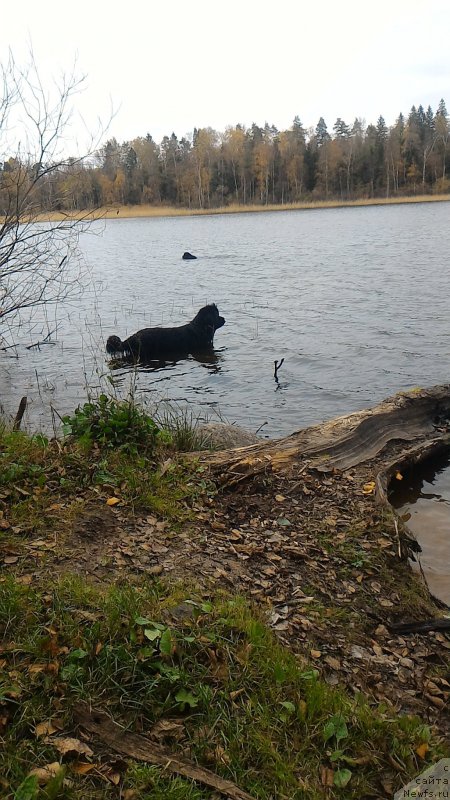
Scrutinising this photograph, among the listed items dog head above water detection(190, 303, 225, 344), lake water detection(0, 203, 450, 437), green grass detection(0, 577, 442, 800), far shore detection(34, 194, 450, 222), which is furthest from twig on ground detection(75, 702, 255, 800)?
far shore detection(34, 194, 450, 222)

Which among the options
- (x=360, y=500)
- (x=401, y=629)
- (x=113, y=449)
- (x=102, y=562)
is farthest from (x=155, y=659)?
(x=360, y=500)

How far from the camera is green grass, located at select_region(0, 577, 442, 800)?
246cm

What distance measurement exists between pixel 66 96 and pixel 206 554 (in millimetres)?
4559

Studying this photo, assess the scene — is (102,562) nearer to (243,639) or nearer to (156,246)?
(243,639)

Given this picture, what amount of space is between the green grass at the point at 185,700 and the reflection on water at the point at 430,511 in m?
2.23

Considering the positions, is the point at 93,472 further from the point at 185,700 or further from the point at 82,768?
the point at 82,768

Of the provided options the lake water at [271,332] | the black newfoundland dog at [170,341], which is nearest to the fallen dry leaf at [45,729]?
the lake water at [271,332]

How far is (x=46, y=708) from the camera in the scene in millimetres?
2607

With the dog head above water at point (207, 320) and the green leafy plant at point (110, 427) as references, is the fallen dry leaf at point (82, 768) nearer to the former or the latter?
the green leafy plant at point (110, 427)

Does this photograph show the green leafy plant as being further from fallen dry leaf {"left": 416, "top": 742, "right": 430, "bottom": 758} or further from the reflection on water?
fallen dry leaf {"left": 416, "top": 742, "right": 430, "bottom": 758}

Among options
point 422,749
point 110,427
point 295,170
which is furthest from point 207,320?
point 295,170

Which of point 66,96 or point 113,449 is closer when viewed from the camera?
point 113,449

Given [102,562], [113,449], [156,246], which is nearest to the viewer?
[102,562]

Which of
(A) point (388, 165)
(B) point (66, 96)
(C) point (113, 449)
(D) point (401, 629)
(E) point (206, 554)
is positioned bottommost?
(D) point (401, 629)
